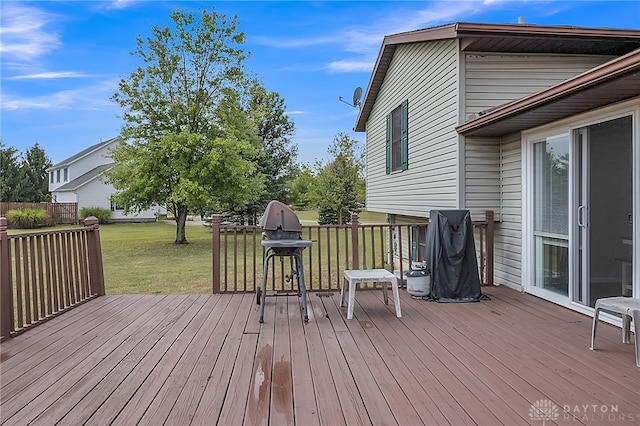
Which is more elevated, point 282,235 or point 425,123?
point 425,123

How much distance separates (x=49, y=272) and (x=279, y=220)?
2.29 m

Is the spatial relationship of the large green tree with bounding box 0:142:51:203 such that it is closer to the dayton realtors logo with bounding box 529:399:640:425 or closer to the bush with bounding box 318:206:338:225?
the bush with bounding box 318:206:338:225

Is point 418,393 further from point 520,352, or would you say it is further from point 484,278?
point 484,278

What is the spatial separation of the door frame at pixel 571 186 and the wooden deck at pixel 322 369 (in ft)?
1.26

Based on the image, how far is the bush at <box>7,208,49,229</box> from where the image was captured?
19.4m

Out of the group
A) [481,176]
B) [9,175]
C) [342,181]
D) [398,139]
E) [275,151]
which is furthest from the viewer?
[9,175]

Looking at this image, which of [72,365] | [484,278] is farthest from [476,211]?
[72,365]

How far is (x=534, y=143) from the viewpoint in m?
5.00

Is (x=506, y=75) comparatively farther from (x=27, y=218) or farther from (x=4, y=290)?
(x=27, y=218)

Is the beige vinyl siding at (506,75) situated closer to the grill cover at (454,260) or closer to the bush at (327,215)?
the grill cover at (454,260)

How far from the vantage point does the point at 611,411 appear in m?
2.17

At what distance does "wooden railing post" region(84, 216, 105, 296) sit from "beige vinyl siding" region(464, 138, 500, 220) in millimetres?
4668

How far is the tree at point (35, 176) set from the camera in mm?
30250

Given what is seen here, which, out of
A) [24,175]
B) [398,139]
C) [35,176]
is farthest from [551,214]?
[35,176]
